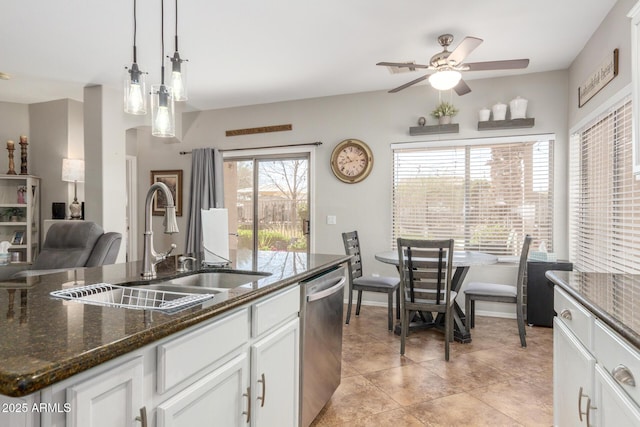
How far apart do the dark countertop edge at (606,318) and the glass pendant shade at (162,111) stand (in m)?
2.06

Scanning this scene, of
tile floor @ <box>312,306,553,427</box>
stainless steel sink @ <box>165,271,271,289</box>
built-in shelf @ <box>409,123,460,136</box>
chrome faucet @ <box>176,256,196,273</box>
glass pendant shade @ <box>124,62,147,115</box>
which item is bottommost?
tile floor @ <box>312,306,553,427</box>

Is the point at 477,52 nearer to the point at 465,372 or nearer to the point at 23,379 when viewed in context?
the point at 465,372

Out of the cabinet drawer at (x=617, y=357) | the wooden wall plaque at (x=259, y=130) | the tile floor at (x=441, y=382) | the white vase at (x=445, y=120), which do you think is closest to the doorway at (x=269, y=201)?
the wooden wall plaque at (x=259, y=130)

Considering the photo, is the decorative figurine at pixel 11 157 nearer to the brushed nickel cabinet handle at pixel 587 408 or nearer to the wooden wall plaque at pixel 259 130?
the wooden wall plaque at pixel 259 130

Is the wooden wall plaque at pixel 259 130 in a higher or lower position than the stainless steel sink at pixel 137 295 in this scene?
higher

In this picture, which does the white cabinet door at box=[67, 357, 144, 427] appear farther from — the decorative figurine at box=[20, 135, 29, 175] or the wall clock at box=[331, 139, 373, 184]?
the decorative figurine at box=[20, 135, 29, 175]

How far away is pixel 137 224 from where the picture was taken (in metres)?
6.14

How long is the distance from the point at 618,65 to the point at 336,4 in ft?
6.75

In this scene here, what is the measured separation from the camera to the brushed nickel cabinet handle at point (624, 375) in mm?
1040

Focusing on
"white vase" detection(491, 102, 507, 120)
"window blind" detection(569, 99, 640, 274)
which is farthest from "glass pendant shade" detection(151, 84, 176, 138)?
"white vase" detection(491, 102, 507, 120)

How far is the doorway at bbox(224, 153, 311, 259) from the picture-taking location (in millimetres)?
5297

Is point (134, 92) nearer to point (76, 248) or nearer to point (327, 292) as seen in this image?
point (327, 292)

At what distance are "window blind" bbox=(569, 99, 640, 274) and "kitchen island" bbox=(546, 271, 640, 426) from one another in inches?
39.9

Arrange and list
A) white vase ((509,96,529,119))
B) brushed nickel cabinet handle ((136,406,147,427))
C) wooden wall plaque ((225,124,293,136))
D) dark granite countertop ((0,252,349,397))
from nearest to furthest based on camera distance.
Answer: dark granite countertop ((0,252,349,397)), brushed nickel cabinet handle ((136,406,147,427)), white vase ((509,96,529,119)), wooden wall plaque ((225,124,293,136))
